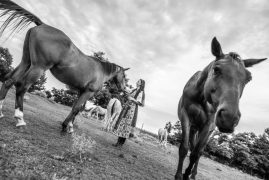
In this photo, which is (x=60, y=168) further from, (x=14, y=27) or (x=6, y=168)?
(x=14, y=27)

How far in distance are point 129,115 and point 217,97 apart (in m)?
4.12

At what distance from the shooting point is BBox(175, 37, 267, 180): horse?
2.60 metres

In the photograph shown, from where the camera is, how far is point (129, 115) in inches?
270

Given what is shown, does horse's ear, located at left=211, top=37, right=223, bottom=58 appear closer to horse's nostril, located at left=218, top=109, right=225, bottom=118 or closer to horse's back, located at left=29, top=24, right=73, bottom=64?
horse's nostril, located at left=218, top=109, right=225, bottom=118

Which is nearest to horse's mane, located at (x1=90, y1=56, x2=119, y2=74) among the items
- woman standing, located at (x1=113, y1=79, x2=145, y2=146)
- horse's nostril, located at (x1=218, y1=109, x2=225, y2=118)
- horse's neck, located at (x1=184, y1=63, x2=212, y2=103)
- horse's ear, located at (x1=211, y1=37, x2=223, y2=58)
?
woman standing, located at (x1=113, y1=79, x2=145, y2=146)

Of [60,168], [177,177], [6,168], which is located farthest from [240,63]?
[6,168]

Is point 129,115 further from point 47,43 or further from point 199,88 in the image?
point 47,43

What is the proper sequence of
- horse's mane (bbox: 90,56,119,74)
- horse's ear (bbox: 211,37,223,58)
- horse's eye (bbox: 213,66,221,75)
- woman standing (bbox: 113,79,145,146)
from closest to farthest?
horse's eye (bbox: 213,66,221,75) < horse's ear (bbox: 211,37,223,58) < horse's mane (bbox: 90,56,119,74) < woman standing (bbox: 113,79,145,146)

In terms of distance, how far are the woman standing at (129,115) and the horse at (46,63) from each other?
1364 millimetres

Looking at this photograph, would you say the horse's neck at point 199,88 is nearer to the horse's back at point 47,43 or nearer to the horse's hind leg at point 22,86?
the horse's back at point 47,43

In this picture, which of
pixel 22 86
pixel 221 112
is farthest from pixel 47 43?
pixel 221 112

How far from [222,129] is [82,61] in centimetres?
412

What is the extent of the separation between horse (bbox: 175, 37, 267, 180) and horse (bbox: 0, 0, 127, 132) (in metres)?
2.84

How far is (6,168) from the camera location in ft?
7.22
